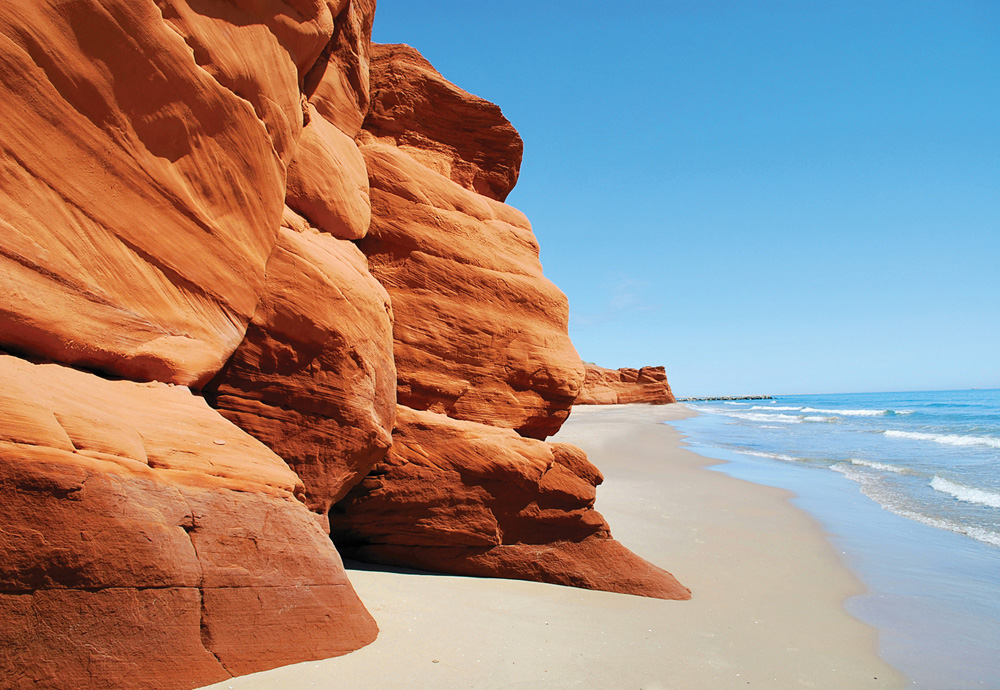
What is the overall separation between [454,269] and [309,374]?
2.20m

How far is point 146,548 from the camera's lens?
2572 mm

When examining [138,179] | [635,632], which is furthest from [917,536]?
[138,179]

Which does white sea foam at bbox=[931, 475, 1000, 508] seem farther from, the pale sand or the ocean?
the pale sand

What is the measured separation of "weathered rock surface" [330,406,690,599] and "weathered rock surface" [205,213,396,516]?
723 millimetres

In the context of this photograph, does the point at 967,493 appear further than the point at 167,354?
Yes

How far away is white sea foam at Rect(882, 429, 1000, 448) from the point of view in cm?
1964

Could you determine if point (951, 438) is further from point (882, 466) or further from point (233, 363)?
point (233, 363)

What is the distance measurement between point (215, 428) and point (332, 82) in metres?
3.58

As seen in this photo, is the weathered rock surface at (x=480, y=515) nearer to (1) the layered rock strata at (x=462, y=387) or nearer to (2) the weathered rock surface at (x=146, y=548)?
(1) the layered rock strata at (x=462, y=387)

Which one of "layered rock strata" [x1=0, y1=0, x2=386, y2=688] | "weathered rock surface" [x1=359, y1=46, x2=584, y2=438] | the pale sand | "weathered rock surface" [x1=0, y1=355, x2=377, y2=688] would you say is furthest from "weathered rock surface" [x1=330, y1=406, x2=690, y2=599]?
"weathered rock surface" [x1=0, y1=355, x2=377, y2=688]

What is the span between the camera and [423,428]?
17.0 feet

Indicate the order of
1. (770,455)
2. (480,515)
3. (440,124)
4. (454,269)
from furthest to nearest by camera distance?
(770,455) < (440,124) < (454,269) < (480,515)

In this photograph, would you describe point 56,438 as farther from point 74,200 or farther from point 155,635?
point 74,200

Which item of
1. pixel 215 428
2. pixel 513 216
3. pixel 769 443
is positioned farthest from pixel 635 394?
pixel 215 428
